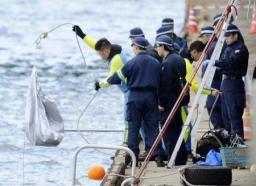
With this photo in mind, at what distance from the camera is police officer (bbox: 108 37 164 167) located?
1742cm

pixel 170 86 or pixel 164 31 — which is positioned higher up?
pixel 164 31

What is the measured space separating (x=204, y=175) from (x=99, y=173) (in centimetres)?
164

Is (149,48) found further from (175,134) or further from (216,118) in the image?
(216,118)

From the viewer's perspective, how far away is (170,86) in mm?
17734

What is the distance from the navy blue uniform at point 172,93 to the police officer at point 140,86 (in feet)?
0.46

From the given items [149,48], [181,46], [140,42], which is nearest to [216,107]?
[181,46]

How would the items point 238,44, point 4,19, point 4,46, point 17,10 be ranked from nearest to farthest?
point 238,44
point 4,46
point 4,19
point 17,10

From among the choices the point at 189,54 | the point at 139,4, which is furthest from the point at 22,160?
the point at 139,4

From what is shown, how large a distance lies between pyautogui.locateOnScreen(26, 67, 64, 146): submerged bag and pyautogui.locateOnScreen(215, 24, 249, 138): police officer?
2.48m

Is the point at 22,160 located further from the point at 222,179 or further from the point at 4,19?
the point at 4,19

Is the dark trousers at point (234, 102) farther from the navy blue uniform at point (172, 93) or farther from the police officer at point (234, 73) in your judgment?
the navy blue uniform at point (172, 93)

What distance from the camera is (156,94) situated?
17.8 metres

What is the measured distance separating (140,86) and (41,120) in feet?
6.52

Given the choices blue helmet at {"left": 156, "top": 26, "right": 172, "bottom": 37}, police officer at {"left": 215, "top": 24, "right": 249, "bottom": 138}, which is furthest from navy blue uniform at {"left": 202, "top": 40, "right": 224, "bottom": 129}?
police officer at {"left": 215, "top": 24, "right": 249, "bottom": 138}
